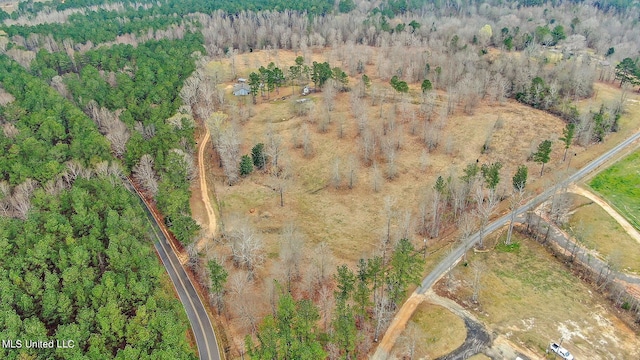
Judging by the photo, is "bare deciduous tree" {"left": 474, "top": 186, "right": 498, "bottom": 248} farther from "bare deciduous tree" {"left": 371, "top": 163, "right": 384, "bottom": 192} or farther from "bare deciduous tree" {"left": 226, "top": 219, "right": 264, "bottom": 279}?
"bare deciduous tree" {"left": 226, "top": 219, "right": 264, "bottom": 279}

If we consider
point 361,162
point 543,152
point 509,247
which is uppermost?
point 543,152

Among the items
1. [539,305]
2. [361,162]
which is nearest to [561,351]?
[539,305]

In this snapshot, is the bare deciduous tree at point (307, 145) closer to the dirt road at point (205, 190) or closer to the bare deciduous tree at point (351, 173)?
the bare deciduous tree at point (351, 173)

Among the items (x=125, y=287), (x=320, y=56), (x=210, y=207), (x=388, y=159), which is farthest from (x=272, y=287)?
(x=320, y=56)

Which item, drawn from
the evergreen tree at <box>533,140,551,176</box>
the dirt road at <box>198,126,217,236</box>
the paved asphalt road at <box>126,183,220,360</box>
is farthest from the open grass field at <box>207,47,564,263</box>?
the paved asphalt road at <box>126,183,220,360</box>

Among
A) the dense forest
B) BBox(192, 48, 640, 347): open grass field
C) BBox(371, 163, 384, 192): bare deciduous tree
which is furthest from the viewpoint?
BBox(371, 163, 384, 192): bare deciduous tree

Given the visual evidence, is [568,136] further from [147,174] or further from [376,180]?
[147,174]

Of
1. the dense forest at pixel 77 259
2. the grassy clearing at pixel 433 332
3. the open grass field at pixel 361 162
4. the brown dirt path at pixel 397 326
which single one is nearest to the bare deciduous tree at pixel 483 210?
the open grass field at pixel 361 162
